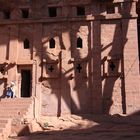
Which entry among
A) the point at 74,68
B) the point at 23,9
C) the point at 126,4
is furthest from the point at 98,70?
the point at 23,9

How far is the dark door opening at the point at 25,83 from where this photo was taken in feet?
72.9

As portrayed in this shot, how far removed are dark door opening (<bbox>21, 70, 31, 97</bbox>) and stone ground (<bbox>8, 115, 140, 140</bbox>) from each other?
11.9ft

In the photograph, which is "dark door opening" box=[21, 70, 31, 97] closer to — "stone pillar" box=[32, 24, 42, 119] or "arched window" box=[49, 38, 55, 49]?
"stone pillar" box=[32, 24, 42, 119]

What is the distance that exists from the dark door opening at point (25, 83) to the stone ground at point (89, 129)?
3625mm

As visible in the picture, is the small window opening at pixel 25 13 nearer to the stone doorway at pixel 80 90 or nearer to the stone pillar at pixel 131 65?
the stone doorway at pixel 80 90

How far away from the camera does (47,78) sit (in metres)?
21.2

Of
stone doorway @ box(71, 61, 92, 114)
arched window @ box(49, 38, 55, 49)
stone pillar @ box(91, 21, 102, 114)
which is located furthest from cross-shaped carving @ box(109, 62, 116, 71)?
arched window @ box(49, 38, 55, 49)

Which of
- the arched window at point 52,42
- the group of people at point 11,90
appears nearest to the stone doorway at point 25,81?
the group of people at point 11,90

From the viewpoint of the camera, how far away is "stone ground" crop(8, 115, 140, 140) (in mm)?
14422

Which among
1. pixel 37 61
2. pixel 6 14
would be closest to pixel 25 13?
pixel 6 14

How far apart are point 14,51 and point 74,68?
12.5 ft

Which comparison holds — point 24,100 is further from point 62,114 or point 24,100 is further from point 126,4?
point 126,4

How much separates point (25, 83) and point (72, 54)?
362cm

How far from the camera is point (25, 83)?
22.6m
